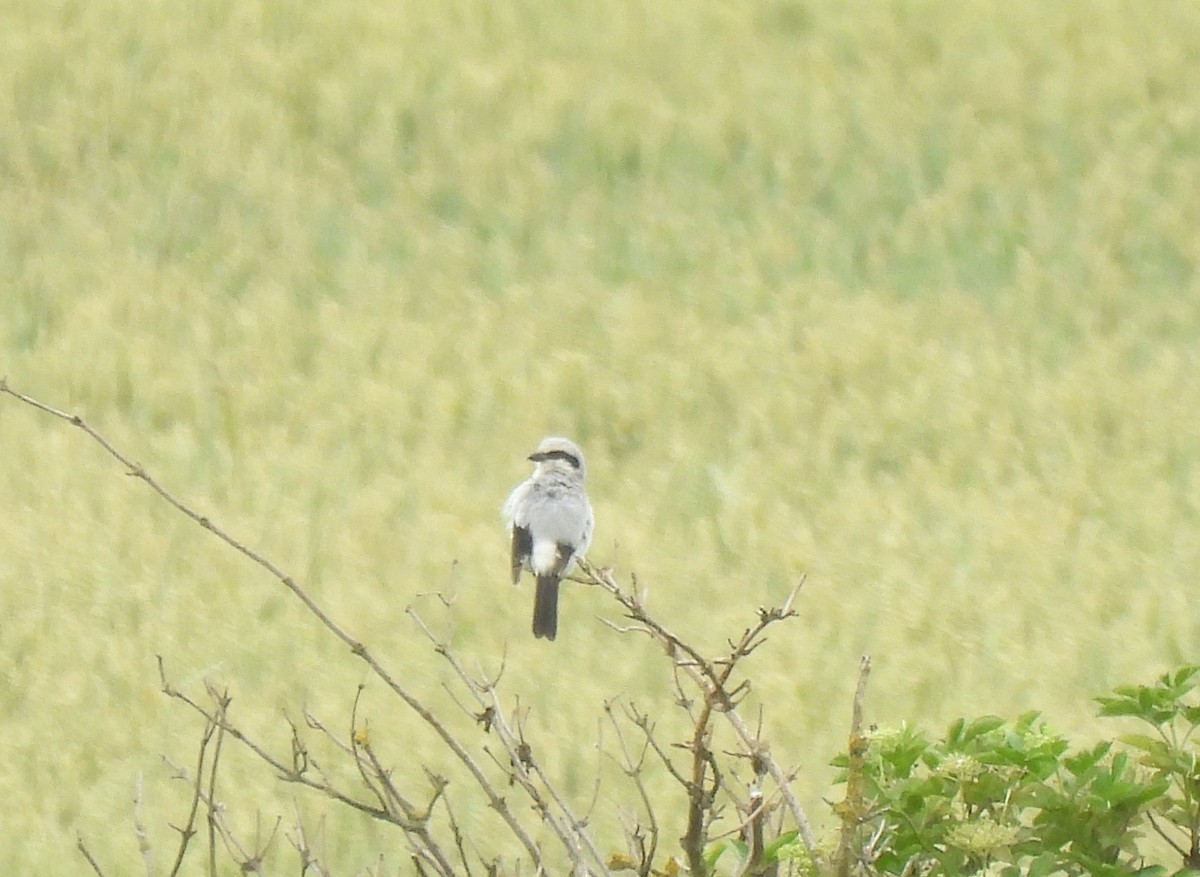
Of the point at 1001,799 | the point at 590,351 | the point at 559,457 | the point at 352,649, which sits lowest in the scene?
the point at 1001,799

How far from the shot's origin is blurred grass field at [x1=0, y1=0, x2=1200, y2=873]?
24.1 ft

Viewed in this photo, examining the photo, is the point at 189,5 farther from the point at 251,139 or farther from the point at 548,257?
the point at 548,257

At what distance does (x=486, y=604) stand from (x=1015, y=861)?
534cm

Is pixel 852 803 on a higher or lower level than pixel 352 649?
lower

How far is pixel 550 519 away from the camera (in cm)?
494

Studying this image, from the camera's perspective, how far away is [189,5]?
49.1 ft

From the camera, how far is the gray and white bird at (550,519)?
4.93 metres

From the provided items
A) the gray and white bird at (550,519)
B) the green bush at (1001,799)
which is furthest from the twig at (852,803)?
the gray and white bird at (550,519)

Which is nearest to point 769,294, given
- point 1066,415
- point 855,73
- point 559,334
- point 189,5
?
point 559,334

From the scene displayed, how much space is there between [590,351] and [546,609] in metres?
Result: 5.70

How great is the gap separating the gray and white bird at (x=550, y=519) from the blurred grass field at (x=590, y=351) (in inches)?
18.4

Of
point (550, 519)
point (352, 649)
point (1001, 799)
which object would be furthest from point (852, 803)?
point (550, 519)

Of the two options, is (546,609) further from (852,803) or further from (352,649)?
(852,803)

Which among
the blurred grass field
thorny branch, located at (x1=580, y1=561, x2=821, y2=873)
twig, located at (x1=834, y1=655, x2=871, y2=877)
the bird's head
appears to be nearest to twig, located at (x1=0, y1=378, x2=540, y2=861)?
thorny branch, located at (x1=580, y1=561, x2=821, y2=873)
